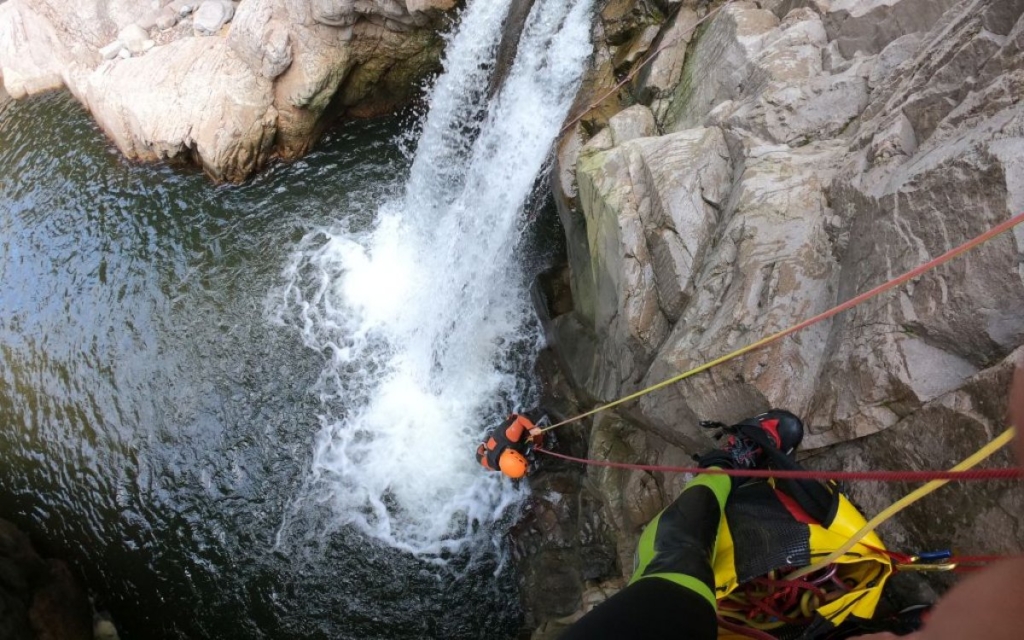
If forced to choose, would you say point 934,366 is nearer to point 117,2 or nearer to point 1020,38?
point 1020,38

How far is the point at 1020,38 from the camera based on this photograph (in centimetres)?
Answer: 267

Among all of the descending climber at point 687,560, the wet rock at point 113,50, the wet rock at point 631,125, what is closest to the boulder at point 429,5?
the wet rock at point 631,125

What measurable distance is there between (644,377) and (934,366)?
1972 millimetres

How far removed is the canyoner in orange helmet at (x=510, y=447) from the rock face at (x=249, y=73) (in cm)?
614

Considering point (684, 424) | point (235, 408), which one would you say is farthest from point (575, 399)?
point (235, 408)

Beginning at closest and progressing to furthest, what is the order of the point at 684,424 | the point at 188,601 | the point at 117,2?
the point at 684,424
the point at 188,601
the point at 117,2

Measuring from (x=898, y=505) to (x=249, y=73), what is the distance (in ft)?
32.2

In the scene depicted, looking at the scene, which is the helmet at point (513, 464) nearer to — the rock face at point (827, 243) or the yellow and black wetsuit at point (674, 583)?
the rock face at point (827, 243)

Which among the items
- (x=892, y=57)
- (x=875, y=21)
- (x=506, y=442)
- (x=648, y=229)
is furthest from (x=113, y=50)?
(x=892, y=57)

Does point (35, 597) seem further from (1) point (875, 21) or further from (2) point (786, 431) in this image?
(1) point (875, 21)

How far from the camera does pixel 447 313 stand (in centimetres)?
712

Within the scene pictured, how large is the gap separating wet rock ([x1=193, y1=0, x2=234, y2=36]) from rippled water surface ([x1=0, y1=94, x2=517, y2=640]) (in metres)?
2.50

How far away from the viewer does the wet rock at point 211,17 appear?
9.55 meters

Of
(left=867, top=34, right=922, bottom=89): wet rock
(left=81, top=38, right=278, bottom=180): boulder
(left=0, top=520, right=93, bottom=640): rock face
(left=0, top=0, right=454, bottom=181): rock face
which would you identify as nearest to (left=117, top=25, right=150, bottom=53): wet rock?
(left=0, top=0, right=454, bottom=181): rock face
